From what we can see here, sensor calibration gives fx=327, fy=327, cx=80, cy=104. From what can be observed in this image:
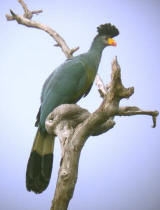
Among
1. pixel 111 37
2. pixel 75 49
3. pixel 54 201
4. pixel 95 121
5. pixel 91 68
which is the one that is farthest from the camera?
pixel 75 49

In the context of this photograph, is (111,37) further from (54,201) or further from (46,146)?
(54,201)

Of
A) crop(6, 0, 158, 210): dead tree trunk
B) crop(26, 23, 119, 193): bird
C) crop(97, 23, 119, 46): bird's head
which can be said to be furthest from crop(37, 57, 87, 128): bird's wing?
crop(97, 23, 119, 46): bird's head

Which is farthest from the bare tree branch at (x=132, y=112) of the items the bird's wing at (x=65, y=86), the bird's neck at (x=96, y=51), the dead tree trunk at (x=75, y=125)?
the bird's neck at (x=96, y=51)

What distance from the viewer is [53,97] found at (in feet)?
8.09

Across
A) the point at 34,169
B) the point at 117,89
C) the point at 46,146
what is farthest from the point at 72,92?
the point at 117,89

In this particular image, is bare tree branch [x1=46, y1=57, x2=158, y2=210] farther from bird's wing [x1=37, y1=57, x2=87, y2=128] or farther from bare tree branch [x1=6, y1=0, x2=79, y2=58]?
bare tree branch [x1=6, y1=0, x2=79, y2=58]

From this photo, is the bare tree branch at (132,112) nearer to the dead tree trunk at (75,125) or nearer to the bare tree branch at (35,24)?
the dead tree trunk at (75,125)

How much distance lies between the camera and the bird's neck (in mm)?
2678

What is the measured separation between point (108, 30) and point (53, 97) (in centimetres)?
83

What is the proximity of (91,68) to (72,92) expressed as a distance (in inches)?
10.1

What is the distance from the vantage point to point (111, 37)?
2.90m

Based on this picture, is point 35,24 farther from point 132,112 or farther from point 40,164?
point 132,112

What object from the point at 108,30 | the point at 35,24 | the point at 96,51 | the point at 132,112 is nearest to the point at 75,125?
Result: the point at 132,112

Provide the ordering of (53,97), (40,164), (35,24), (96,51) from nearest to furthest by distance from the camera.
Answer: (40,164) → (53,97) → (96,51) → (35,24)
